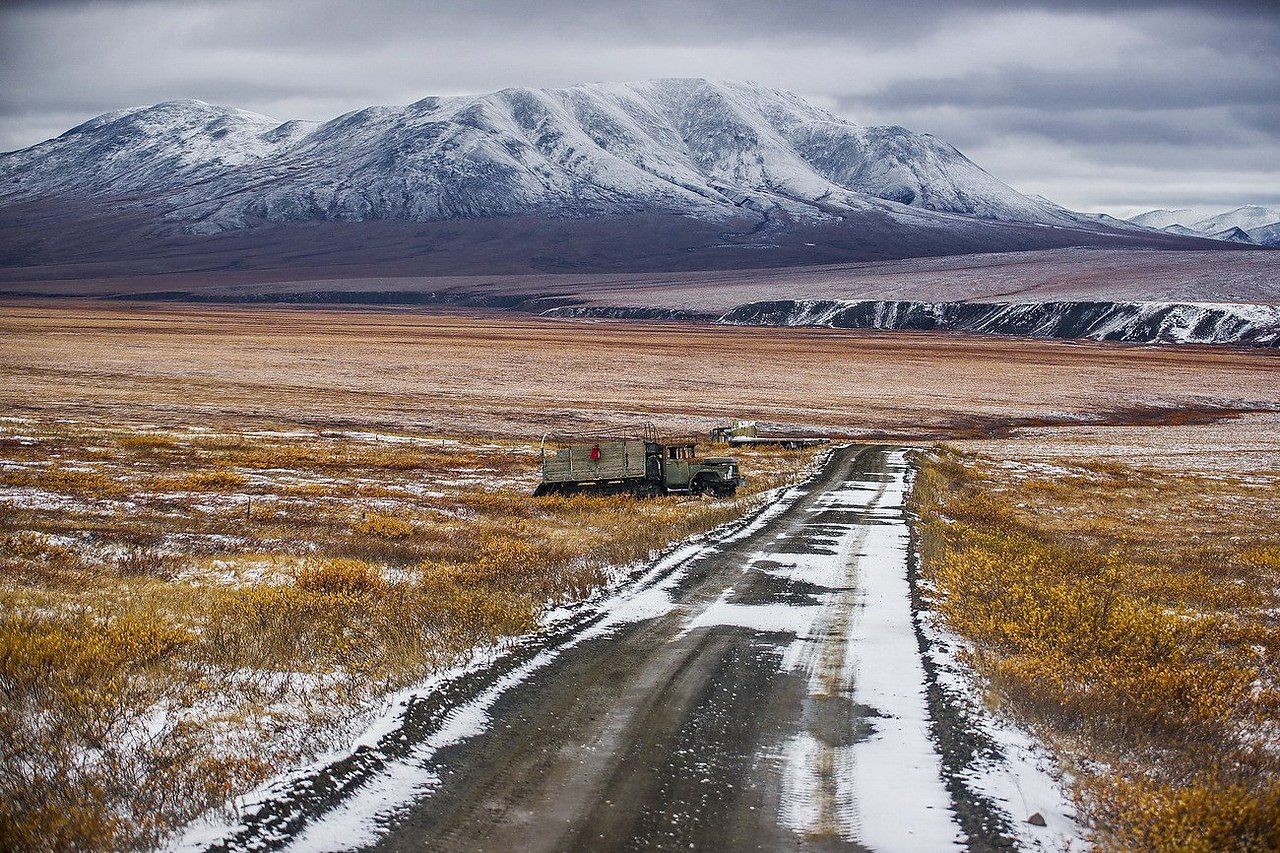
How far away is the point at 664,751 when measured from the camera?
948 centimetres

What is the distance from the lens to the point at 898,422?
226 ft

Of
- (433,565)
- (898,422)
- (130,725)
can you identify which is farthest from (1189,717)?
(898,422)

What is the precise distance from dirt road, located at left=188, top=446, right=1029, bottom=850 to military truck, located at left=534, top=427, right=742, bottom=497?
663 inches

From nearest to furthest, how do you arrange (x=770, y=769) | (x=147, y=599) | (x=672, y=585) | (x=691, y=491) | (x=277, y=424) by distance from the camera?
(x=770, y=769) → (x=147, y=599) → (x=672, y=585) → (x=691, y=491) → (x=277, y=424)

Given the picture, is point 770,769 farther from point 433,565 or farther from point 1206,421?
point 1206,421

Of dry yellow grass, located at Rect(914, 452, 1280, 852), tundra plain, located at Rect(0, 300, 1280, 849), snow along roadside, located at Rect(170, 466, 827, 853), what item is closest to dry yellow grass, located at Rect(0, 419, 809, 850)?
tundra plain, located at Rect(0, 300, 1280, 849)

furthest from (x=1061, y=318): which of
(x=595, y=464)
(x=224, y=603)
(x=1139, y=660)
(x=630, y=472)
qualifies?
(x=224, y=603)

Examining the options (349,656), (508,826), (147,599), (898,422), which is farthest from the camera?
(898,422)

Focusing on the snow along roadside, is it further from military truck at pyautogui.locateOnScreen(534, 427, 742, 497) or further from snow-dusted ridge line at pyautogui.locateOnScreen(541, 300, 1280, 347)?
snow-dusted ridge line at pyautogui.locateOnScreen(541, 300, 1280, 347)

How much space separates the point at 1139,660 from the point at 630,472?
21.4 meters

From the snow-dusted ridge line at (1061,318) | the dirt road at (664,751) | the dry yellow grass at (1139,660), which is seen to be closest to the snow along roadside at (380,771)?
the dirt road at (664,751)

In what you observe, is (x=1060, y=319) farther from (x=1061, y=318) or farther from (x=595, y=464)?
(x=595, y=464)

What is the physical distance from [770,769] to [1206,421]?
76511 millimetres

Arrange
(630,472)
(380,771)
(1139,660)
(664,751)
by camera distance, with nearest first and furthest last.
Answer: (380,771), (664,751), (1139,660), (630,472)
